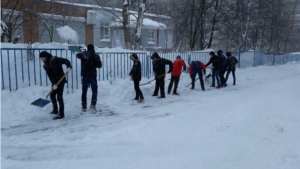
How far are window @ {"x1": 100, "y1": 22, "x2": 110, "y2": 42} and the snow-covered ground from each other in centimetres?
2001

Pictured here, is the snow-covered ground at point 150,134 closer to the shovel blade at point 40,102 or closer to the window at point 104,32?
the shovel blade at point 40,102

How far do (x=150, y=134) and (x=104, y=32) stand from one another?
2371 cm

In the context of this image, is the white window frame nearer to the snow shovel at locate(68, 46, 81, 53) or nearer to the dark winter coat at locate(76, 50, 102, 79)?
the snow shovel at locate(68, 46, 81, 53)

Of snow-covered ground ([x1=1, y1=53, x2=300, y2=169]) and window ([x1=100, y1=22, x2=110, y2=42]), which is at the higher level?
window ([x1=100, y1=22, x2=110, y2=42])

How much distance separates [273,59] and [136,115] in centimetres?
2201

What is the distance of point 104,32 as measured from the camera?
27.0m

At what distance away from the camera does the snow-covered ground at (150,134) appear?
3.73 m

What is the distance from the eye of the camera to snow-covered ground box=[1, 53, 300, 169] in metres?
3.73

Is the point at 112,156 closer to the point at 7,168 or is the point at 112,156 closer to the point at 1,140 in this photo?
the point at 7,168

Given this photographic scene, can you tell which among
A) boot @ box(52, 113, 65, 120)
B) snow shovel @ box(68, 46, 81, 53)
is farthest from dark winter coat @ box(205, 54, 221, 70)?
boot @ box(52, 113, 65, 120)

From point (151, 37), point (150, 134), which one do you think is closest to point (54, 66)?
point (150, 134)

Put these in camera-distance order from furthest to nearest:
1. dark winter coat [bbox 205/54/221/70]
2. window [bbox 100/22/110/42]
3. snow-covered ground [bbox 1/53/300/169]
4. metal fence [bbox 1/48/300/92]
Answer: window [bbox 100/22/110/42] → dark winter coat [bbox 205/54/221/70] → metal fence [bbox 1/48/300/92] → snow-covered ground [bbox 1/53/300/169]

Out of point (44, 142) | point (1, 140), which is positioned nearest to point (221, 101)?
point (44, 142)

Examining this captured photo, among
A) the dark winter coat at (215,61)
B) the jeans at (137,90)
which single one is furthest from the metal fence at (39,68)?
the dark winter coat at (215,61)
